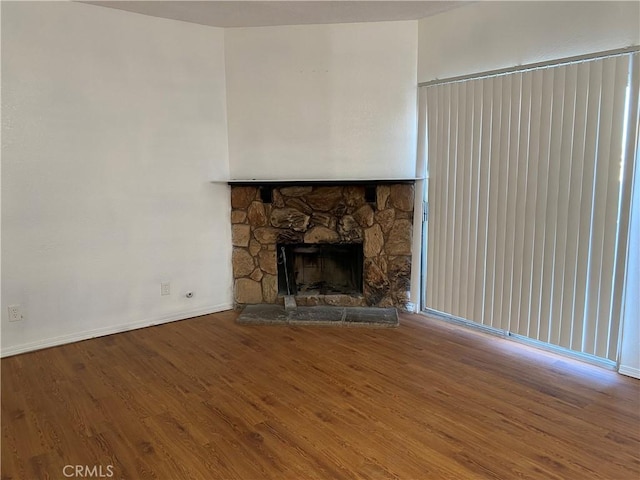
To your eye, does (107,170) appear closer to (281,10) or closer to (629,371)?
(281,10)

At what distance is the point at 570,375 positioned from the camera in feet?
9.53

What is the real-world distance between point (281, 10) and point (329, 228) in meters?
1.82

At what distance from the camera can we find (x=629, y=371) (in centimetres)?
288

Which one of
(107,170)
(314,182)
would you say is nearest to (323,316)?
(314,182)

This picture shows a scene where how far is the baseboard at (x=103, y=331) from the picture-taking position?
334 centimetres

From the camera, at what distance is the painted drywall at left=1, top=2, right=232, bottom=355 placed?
3244 mm

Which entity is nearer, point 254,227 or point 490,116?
point 490,116

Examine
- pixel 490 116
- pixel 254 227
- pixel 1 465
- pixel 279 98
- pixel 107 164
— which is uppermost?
pixel 279 98

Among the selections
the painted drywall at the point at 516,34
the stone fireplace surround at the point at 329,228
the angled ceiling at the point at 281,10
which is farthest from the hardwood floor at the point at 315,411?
the angled ceiling at the point at 281,10

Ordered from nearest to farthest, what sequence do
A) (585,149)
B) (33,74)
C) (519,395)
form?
(519,395), (585,149), (33,74)

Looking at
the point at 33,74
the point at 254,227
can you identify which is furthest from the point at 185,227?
the point at 33,74

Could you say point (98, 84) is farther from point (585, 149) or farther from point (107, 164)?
point (585, 149)

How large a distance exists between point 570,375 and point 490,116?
Result: 72.2 inches

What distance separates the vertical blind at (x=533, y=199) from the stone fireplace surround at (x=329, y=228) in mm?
318
